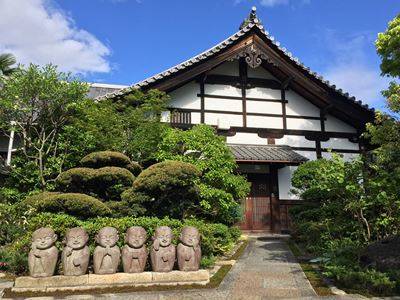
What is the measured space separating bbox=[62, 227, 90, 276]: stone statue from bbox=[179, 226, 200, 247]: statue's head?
1886mm

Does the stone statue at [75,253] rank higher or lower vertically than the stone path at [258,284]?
higher

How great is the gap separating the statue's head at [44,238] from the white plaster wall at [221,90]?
33.1ft

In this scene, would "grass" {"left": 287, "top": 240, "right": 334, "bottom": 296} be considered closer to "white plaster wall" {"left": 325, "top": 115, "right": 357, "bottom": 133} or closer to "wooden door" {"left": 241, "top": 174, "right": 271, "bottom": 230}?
"wooden door" {"left": 241, "top": 174, "right": 271, "bottom": 230}

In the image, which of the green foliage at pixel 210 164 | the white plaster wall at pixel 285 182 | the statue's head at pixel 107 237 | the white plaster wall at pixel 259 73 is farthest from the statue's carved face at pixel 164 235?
the white plaster wall at pixel 259 73

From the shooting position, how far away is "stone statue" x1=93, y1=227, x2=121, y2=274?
759cm

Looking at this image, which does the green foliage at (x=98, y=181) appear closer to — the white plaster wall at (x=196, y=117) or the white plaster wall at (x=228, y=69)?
the white plaster wall at (x=196, y=117)

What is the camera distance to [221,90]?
16547 millimetres

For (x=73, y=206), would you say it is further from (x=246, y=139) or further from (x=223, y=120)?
(x=246, y=139)

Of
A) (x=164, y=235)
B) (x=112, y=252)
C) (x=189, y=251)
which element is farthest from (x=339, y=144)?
(x=112, y=252)

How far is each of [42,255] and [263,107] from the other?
11544 millimetres

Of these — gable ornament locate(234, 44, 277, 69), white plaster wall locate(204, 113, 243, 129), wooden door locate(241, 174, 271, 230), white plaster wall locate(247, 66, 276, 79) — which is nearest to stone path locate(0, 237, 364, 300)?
wooden door locate(241, 174, 271, 230)

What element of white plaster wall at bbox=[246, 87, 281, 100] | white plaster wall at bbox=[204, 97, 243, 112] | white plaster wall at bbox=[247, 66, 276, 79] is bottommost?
white plaster wall at bbox=[204, 97, 243, 112]

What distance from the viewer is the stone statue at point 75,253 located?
7445mm

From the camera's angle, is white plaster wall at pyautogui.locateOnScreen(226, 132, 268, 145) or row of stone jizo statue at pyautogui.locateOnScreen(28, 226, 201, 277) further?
white plaster wall at pyautogui.locateOnScreen(226, 132, 268, 145)
